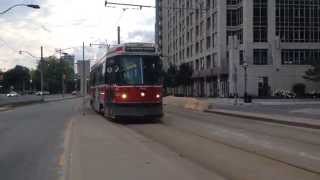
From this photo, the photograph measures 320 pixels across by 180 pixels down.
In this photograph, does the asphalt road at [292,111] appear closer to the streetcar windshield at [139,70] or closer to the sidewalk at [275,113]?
the sidewalk at [275,113]

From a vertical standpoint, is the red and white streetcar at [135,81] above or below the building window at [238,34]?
below

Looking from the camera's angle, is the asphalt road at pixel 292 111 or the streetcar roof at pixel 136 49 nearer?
the streetcar roof at pixel 136 49

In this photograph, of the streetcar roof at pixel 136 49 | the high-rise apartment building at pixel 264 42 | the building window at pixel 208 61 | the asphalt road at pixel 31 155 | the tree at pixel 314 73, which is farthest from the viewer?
the building window at pixel 208 61

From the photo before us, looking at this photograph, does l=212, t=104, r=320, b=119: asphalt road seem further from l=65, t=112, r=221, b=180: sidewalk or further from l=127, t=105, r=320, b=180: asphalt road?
l=65, t=112, r=221, b=180: sidewalk

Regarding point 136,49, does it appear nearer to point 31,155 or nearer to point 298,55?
point 31,155

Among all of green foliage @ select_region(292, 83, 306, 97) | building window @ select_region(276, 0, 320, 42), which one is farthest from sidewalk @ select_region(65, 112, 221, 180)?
building window @ select_region(276, 0, 320, 42)

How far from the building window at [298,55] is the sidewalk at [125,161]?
8292 centimetres

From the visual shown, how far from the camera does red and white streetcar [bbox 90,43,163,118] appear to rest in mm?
28586

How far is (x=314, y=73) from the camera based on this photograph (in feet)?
307

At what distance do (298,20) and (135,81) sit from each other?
256ft

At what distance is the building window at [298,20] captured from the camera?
332 feet

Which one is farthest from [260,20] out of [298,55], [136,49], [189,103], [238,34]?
[136,49]

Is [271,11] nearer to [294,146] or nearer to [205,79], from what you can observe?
[205,79]

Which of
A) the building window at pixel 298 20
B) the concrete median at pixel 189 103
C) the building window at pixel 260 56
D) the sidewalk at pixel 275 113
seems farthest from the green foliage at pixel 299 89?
the concrete median at pixel 189 103
